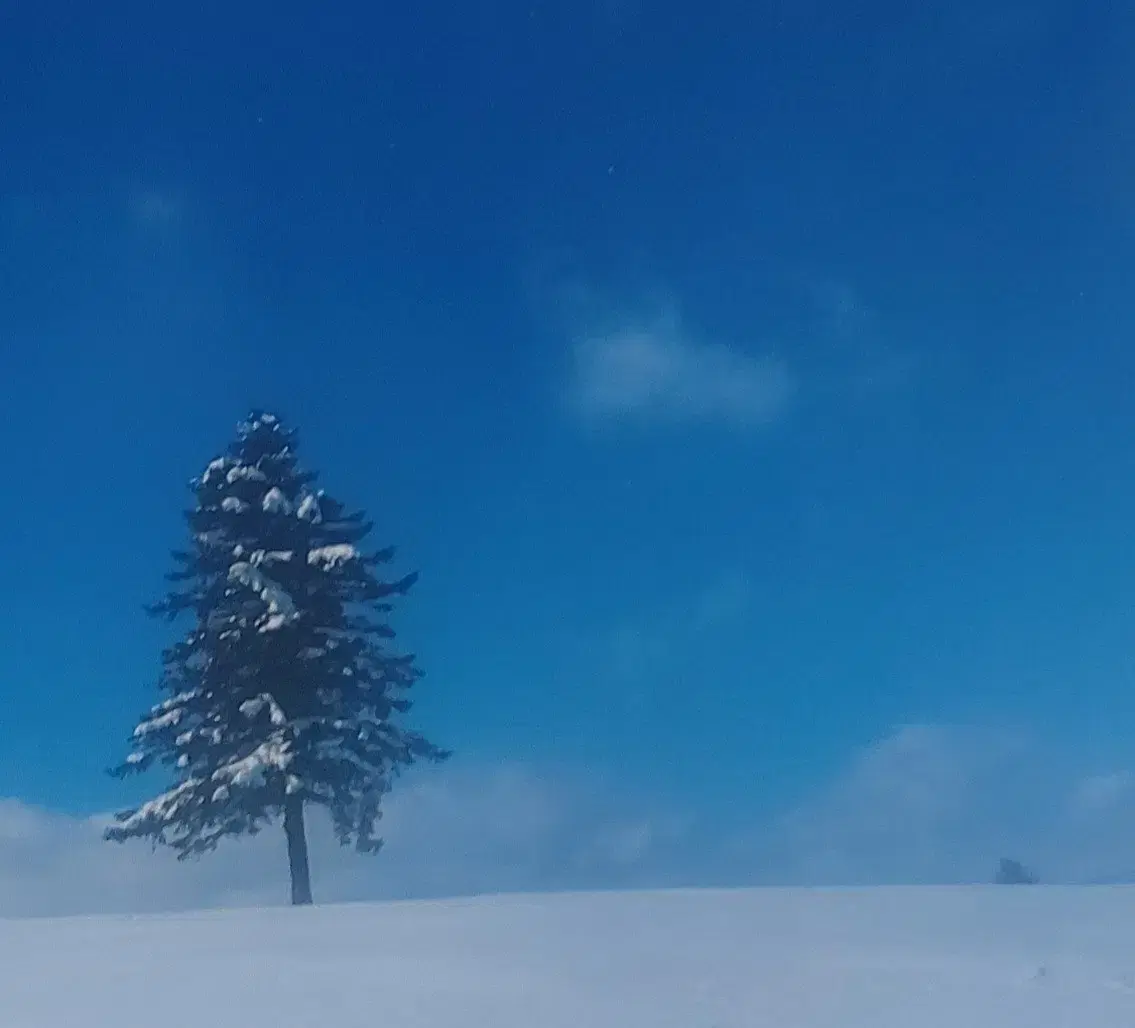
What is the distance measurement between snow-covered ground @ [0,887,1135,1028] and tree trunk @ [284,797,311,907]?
370 inches

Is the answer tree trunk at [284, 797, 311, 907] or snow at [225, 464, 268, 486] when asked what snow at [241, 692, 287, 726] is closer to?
tree trunk at [284, 797, 311, 907]

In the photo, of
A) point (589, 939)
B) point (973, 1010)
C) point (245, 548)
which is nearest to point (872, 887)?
point (589, 939)

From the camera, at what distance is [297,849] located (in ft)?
78.4

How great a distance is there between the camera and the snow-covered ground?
344 inches

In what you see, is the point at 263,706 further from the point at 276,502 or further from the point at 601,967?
the point at 601,967

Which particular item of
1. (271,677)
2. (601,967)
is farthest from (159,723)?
(601,967)

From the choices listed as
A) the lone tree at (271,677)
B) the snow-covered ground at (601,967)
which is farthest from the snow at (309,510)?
the snow-covered ground at (601,967)

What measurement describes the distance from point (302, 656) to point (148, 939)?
1297 centimetres

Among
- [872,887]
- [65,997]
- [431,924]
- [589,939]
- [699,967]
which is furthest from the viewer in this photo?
[872,887]

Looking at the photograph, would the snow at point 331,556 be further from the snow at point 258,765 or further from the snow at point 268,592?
the snow at point 258,765

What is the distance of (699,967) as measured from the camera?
10.2 meters

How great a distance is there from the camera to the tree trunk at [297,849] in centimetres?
2359

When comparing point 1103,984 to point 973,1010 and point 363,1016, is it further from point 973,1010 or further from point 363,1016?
point 363,1016

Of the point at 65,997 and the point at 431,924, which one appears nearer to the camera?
the point at 65,997
